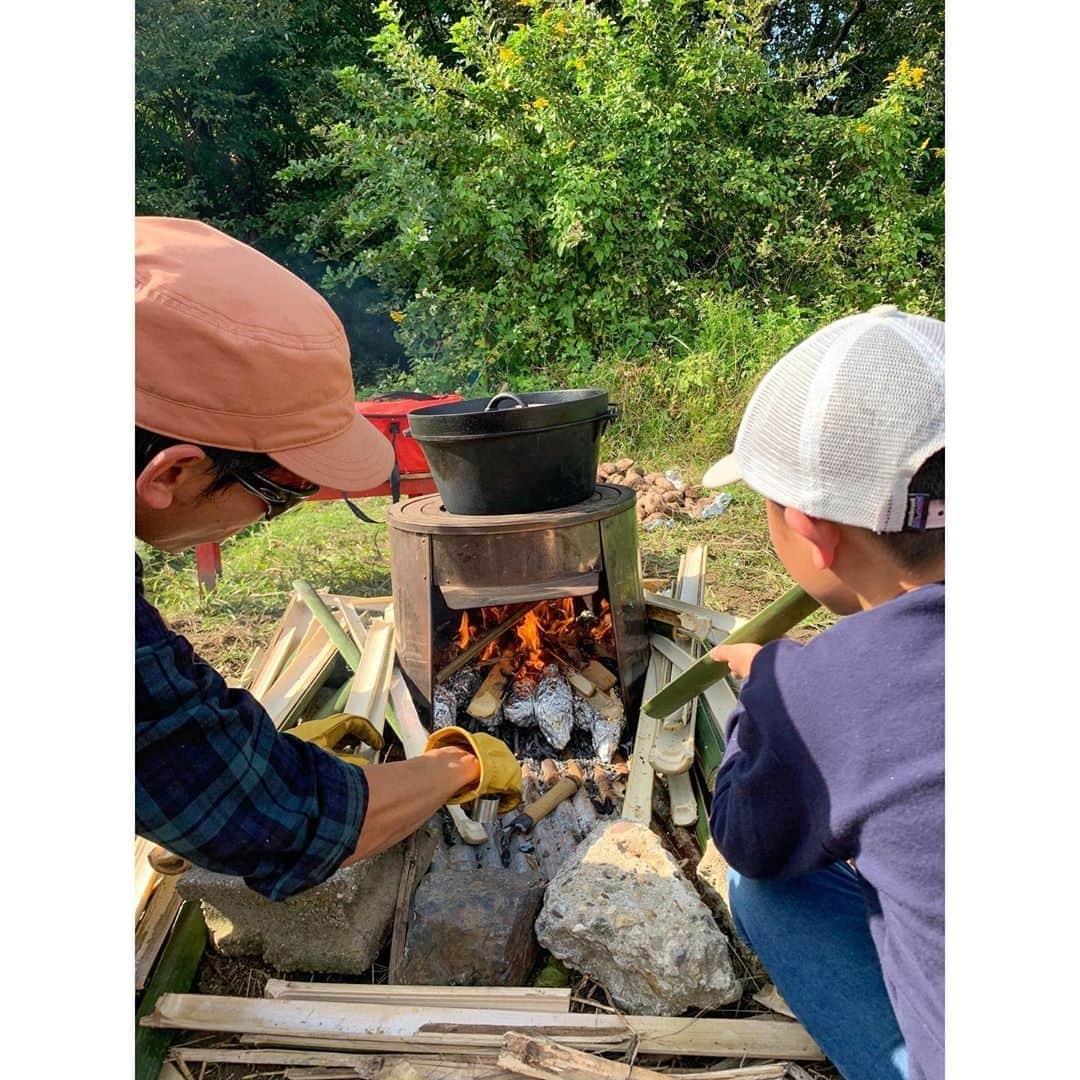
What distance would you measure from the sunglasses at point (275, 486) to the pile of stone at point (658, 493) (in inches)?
156

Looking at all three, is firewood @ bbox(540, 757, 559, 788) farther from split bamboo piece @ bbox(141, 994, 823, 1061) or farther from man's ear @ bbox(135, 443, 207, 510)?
man's ear @ bbox(135, 443, 207, 510)

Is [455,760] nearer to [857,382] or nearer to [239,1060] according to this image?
[239,1060]

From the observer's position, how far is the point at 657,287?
25.1 ft

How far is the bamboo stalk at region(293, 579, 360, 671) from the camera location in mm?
3124

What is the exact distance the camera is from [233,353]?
1229 mm

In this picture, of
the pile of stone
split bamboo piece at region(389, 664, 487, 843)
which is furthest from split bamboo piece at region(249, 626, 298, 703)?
the pile of stone

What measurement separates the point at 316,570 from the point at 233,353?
3.93m

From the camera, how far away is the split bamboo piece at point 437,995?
1.88 metres

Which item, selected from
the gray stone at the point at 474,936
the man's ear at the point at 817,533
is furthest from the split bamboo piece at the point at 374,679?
the man's ear at the point at 817,533

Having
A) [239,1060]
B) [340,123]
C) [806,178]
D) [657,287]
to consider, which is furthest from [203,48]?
[239,1060]

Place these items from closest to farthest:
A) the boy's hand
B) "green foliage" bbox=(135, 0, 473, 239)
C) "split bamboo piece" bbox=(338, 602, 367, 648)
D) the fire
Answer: the boy's hand → the fire → "split bamboo piece" bbox=(338, 602, 367, 648) → "green foliage" bbox=(135, 0, 473, 239)

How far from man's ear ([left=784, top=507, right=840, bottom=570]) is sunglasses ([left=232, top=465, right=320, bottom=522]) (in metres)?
0.78

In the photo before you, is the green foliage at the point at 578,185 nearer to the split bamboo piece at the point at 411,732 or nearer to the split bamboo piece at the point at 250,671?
the split bamboo piece at the point at 250,671
